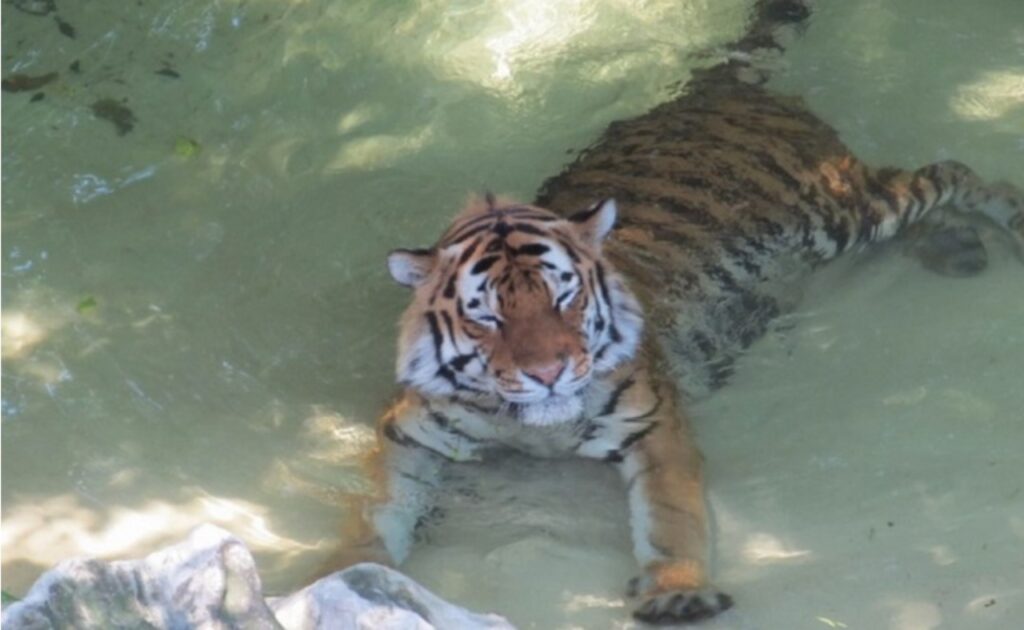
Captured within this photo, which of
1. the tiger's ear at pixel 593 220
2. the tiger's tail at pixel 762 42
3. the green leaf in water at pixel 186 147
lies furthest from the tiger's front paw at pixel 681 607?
the green leaf in water at pixel 186 147

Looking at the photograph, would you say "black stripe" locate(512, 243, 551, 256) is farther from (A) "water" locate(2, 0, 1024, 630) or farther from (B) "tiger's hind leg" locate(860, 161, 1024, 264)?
(B) "tiger's hind leg" locate(860, 161, 1024, 264)

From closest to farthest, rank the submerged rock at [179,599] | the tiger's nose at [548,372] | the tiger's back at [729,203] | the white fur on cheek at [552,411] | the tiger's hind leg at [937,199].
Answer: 1. the submerged rock at [179,599]
2. the tiger's nose at [548,372]
3. the white fur on cheek at [552,411]
4. the tiger's back at [729,203]
5. the tiger's hind leg at [937,199]

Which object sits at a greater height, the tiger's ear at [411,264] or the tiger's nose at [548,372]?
the tiger's ear at [411,264]

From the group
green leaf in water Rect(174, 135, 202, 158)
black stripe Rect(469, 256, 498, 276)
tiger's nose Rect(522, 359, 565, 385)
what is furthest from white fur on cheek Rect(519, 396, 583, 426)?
green leaf in water Rect(174, 135, 202, 158)

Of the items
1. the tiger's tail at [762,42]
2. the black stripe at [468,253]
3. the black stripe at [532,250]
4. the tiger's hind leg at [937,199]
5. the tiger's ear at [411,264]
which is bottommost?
the tiger's hind leg at [937,199]

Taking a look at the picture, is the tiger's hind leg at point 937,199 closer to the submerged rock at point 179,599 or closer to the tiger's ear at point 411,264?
the tiger's ear at point 411,264

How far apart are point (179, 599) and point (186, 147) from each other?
3114mm

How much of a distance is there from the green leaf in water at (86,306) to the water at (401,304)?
0.02 m

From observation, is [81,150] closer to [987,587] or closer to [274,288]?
[274,288]

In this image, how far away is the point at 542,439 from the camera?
4562 millimetres

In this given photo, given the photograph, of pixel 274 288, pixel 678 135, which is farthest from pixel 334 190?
pixel 678 135

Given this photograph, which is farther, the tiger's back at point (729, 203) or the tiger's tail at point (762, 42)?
the tiger's tail at point (762, 42)

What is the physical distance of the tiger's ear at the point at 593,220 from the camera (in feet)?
14.8

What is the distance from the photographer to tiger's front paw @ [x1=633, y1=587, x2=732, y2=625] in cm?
396
